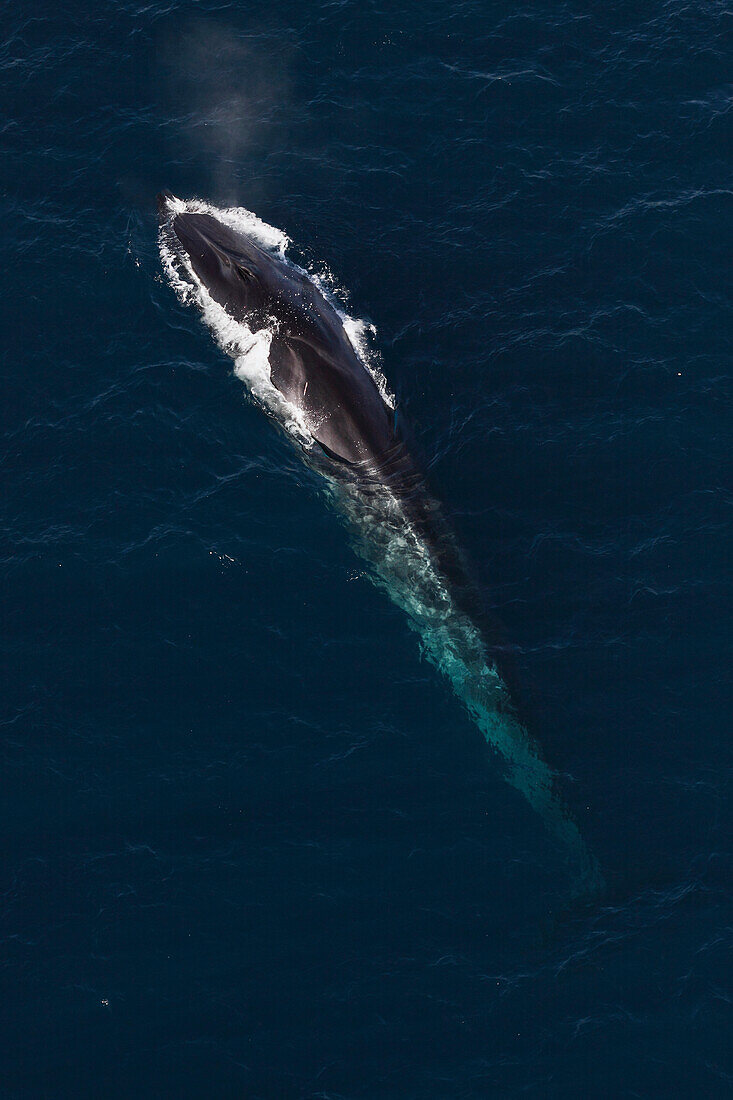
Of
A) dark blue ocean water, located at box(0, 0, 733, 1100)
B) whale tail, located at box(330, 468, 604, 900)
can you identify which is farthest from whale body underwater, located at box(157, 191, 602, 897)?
dark blue ocean water, located at box(0, 0, 733, 1100)

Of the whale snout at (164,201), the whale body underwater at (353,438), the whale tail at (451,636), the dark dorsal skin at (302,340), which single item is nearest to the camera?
the whale tail at (451,636)

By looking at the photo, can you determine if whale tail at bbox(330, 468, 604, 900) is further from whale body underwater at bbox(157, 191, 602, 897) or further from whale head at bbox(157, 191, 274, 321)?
whale head at bbox(157, 191, 274, 321)

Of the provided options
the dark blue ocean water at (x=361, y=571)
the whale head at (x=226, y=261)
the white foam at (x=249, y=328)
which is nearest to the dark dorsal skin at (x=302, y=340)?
the whale head at (x=226, y=261)

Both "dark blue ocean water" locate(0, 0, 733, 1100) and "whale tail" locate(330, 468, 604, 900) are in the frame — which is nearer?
"dark blue ocean water" locate(0, 0, 733, 1100)

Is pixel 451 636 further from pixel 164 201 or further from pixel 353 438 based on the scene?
pixel 164 201

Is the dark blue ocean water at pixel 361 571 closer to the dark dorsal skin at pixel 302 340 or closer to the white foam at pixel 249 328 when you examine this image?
the white foam at pixel 249 328

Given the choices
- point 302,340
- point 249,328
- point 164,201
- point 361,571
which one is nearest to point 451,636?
point 361,571

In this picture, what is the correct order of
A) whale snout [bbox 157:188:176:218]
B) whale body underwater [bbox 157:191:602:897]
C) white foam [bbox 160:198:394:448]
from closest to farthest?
whale body underwater [bbox 157:191:602:897] → white foam [bbox 160:198:394:448] → whale snout [bbox 157:188:176:218]

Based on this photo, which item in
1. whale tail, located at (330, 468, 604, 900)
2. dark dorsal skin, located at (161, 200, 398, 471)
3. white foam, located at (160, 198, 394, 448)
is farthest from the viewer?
white foam, located at (160, 198, 394, 448)
